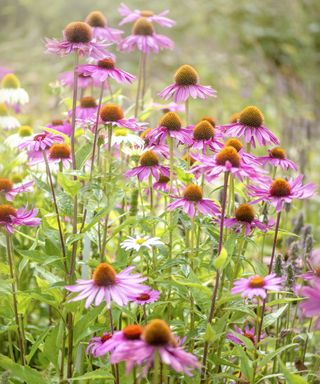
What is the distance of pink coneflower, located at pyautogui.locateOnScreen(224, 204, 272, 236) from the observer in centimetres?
127

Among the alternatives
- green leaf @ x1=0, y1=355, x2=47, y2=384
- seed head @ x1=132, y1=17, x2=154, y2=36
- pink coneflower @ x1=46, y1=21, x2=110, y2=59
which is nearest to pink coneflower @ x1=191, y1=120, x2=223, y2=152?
pink coneflower @ x1=46, y1=21, x2=110, y2=59

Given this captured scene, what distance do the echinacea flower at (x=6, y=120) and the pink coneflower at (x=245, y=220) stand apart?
0.93 m

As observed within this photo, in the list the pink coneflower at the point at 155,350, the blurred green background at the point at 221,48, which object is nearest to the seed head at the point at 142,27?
the pink coneflower at the point at 155,350

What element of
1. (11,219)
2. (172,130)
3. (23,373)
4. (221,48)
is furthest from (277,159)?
(221,48)

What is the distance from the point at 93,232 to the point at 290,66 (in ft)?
13.8

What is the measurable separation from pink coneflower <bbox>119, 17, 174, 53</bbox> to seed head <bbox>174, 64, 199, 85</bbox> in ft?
1.44

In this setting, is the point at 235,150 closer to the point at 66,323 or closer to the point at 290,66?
the point at 66,323

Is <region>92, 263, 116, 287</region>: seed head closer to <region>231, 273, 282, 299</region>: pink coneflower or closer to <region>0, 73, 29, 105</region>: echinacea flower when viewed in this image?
<region>231, 273, 282, 299</region>: pink coneflower

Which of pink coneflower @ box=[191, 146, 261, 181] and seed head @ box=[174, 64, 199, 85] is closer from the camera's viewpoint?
pink coneflower @ box=[191, 146, 261, 181]

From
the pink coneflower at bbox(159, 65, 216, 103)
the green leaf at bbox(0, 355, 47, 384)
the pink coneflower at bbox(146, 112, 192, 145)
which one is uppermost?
the pink coneflower at bbox(159, 65, 216, 103)

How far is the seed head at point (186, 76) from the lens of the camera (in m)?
1.42

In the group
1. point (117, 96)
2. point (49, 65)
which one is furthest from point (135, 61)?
point (117, 96)

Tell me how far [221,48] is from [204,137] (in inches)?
170

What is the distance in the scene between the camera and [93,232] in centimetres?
140
